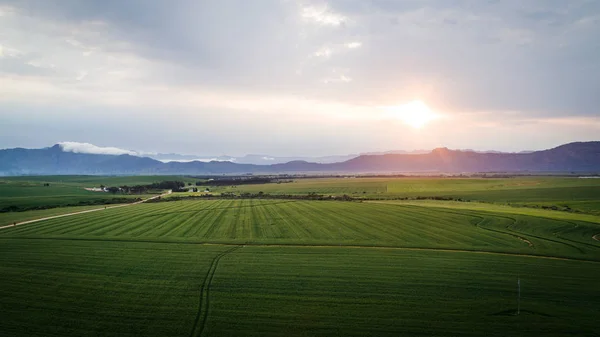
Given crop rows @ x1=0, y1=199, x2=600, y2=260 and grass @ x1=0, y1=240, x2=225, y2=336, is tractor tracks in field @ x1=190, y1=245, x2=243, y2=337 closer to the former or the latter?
grass @ x1=0, y1=240, x2=225, y2=336

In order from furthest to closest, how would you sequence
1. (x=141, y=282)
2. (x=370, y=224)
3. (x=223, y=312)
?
(x=370, y=224), (x=141, y=282), (x=223, y=312)

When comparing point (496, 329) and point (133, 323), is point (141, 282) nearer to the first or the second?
point (133, 323)

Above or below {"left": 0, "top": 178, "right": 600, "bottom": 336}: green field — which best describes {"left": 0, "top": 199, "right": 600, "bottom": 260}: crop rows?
above

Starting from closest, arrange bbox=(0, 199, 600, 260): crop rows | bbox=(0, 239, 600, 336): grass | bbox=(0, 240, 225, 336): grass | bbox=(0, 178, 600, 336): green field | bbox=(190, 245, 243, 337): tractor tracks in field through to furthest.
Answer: bbox=(190, 245, 243, 337): tractor tracks in field < bbox=(0, 239, 600, 336): grass < bbox=(0, 240, 225, 336): grass < bbox=(0, 178, 600, 336): green field < bbox=(0, 199, 600, 260): crop rows

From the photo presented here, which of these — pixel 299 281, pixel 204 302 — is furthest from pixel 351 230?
pixel 204 302

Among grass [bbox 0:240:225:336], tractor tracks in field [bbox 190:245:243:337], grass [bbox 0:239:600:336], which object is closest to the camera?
tractor tracks in field [bbox 190:245:243:337]

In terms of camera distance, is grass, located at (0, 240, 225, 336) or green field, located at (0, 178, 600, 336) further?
green field, located at (0, 178, 600, 336)

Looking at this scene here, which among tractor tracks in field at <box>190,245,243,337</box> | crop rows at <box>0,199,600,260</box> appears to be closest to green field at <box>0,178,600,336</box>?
tractor tracks in field at <box>190,245,243,337</box>

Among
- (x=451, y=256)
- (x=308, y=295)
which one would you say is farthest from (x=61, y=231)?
(x=451, y=256)

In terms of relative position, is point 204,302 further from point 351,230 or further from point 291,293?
point 351,230
